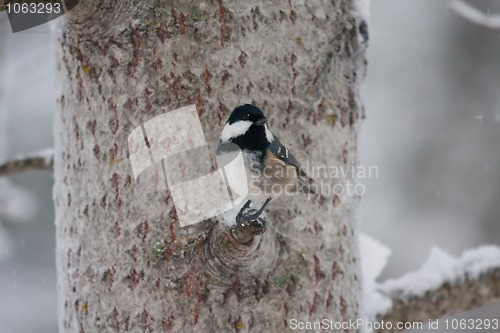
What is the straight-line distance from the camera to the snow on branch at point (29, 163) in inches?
83.2

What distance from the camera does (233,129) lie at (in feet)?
5.27

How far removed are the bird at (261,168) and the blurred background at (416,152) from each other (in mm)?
4745

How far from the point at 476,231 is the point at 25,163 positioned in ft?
17.2

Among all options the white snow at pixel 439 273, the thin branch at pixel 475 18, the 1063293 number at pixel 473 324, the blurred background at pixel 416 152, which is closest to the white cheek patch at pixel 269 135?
the white snow at pixel 439 273

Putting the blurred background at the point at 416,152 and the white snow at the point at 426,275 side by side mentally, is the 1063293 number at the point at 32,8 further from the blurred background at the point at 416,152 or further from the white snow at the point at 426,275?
the blurred background at the point at 416,152

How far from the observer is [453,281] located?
1849 mm

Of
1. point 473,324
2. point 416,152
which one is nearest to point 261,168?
point 473,324

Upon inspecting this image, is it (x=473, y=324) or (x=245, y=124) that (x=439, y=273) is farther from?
(x=473, y=324)

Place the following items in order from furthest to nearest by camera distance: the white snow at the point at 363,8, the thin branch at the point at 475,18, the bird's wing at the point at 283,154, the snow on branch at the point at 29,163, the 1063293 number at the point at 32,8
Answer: the snow on branch at the point at 29,163, the thin branch at the point at 475,18, the white snow at the point at 363,8, the bird's wing at the point at 283,154, the 1063293 number at the point at 32,8

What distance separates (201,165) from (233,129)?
0.38ft

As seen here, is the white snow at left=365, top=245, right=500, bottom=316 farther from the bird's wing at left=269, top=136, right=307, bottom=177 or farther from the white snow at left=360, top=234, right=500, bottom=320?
the bird's wing at left=269, top=136, right=307, bottom=177

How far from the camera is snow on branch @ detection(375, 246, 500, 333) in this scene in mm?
1831

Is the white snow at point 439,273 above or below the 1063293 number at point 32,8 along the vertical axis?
below

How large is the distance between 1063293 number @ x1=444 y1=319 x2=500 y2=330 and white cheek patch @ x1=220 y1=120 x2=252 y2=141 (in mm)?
3722
